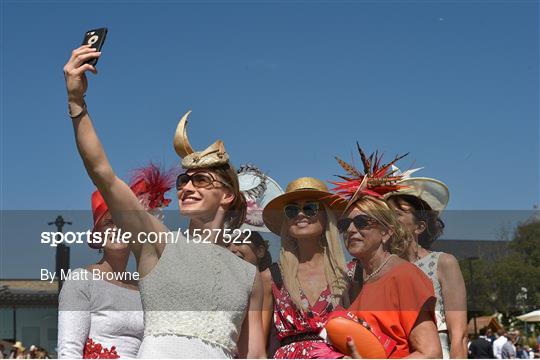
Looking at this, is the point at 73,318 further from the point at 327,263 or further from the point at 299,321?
the point at 327,263

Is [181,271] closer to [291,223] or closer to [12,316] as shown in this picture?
[291,223]

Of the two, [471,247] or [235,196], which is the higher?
[235,196]

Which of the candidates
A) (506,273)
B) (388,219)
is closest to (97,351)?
(388,219)

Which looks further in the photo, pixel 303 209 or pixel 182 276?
pixel 303 209

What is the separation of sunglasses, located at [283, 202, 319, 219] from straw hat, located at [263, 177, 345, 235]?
0.08 feet

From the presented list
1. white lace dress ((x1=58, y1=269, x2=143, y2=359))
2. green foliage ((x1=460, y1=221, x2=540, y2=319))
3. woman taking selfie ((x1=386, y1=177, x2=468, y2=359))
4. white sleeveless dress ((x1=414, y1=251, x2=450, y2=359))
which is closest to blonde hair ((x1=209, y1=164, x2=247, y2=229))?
woman taking selfie ((x1=386, y1=177, x2=468, y2=359))

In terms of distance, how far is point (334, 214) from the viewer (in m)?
4.22

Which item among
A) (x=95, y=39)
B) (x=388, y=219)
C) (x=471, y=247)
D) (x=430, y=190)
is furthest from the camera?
(x=430, y=190)

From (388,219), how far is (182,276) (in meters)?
0.99

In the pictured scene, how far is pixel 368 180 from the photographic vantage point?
404cm

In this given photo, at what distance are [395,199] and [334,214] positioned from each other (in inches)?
12.3

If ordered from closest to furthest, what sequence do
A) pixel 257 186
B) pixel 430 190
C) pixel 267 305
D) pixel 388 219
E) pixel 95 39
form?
pixel 95 39
pixel 388 219
pixel 267 305
pixel 430 190
pixel 257 186

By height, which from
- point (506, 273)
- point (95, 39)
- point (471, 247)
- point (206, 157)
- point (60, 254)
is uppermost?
point (95, 39)

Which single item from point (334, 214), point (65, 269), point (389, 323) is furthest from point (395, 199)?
point (65, 269)
